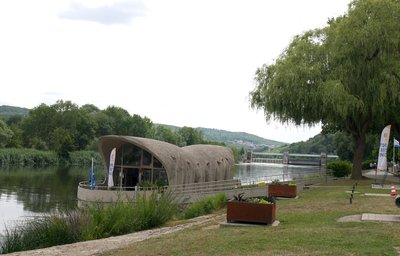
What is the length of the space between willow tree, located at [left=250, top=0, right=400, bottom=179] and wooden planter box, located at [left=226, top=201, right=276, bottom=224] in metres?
17.5

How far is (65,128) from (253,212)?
9807 centimetres

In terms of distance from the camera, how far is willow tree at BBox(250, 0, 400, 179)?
2830 cm

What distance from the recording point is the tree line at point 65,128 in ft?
316

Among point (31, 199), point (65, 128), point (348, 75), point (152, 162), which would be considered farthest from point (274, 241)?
point (65, 128)

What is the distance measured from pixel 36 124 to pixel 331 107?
88942mm

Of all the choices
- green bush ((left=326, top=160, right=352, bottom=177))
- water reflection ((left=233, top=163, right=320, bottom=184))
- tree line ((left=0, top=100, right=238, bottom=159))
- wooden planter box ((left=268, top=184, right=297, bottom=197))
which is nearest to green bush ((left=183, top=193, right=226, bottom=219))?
wooden planter box ((left=268, top=184, right=297, bottom=197))

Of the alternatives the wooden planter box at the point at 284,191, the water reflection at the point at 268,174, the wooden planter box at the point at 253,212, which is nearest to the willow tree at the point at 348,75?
the water reflection at the point at 268,174

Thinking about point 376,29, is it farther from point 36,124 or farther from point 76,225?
point 36,124

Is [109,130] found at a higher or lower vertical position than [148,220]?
higher

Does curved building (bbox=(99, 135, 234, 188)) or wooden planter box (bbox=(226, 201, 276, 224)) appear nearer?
wooden planter box (bbox=(226, 201, 276, 224))

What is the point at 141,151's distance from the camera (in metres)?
34.9

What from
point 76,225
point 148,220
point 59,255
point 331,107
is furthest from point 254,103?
point 59,255

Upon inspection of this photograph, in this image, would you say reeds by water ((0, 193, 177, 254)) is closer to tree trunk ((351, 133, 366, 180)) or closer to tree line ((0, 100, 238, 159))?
tree trunk ((351, 133, 366, 180))

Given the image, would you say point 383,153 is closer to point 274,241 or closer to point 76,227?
point 274,241
